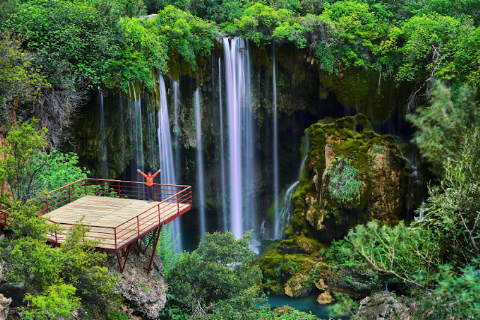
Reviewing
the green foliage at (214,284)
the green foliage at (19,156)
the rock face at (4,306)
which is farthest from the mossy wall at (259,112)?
the rock face at (4,306)

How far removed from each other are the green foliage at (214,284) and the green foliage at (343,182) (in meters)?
6.75

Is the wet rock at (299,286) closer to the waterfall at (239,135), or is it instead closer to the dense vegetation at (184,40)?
the waterfall at (239,135)

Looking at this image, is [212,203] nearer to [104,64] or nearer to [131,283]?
[104,64]

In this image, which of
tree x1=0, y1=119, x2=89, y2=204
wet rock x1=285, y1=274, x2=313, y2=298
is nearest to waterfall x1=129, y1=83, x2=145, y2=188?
tree x1=0, y1=119, x2=89, y2=204

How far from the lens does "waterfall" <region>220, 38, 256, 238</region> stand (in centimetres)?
2295

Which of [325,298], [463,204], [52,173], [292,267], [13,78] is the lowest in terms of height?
[325,298]

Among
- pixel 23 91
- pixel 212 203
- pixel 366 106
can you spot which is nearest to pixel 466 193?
pixel 23 91

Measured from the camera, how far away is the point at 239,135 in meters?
24.1

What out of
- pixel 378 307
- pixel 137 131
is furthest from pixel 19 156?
pixel 378 307

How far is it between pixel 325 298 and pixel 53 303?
475 inches

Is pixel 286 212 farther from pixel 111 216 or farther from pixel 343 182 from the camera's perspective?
pixel 111 216

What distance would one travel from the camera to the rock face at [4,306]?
8258mm

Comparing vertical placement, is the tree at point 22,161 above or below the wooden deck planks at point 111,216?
above

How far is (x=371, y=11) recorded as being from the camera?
25.6 m
